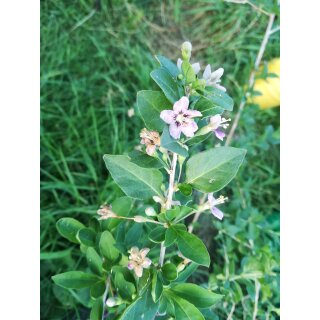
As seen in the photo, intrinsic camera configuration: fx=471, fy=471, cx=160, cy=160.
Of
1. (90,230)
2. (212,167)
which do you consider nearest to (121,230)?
(90,230)

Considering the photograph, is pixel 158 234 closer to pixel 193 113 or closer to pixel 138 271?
pixel 138 271

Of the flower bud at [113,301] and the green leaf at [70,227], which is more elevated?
the green leaf at [70,227]

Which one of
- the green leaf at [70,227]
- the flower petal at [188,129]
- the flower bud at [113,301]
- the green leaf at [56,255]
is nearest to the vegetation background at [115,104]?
the green leaf at [56,255]

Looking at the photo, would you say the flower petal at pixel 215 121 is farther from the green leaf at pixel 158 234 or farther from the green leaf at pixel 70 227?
the green leaf at pixel 70 227

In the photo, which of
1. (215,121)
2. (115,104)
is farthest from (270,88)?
(215,121)

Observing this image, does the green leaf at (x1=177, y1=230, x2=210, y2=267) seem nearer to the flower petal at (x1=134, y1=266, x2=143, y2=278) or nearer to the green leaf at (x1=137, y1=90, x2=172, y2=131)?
the flower petal at (x1=134, y1=266, x2=143, y2=278)

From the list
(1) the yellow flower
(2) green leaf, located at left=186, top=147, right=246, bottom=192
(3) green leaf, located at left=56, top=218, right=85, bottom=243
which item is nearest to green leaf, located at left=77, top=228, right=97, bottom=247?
(3) green leaf, located at left=56, top=218, right=85, bottom=243
